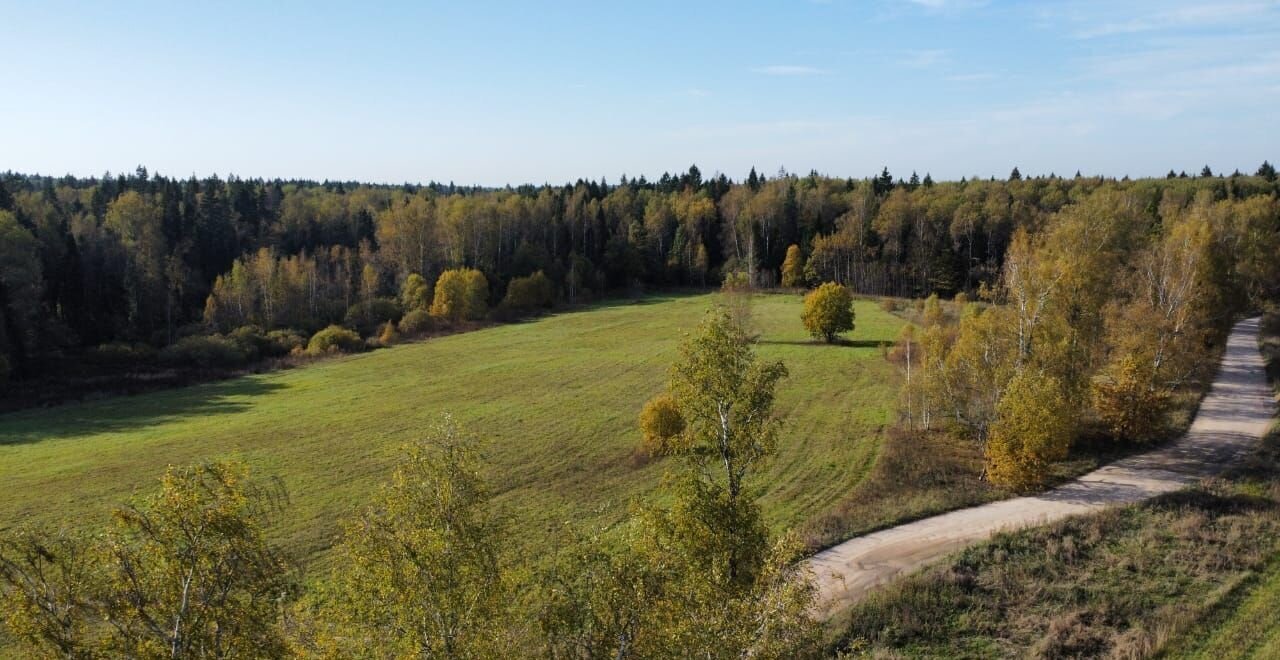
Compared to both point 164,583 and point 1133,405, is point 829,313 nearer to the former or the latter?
point 1133,405

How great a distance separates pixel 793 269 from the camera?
110 m

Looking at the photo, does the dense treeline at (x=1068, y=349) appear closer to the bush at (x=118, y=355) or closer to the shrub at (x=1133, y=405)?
the shrub at (x=1133, y=405)

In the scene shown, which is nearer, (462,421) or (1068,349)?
(1068,349)

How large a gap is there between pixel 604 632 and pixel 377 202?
436 ft

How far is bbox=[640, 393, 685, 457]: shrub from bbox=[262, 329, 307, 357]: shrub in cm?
4806

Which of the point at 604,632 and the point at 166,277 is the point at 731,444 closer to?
the point at 604,632

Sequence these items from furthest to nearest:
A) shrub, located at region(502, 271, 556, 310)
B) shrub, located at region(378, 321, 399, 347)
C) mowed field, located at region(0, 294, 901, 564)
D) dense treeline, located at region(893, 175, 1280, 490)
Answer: shrub, located at region(502, 271, 556, 310) → shrub, located at region(378, 321, 399, 347) → mowed field, located at region(0, 294, 901, 564) → dense treeline, located at region(893, 175, 1280, 490)

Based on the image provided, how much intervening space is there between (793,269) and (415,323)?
53.8 m

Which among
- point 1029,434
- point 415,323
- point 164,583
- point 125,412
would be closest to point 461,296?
point 415,323

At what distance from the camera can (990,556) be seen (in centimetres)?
2708

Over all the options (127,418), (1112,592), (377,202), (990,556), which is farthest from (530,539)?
(377,202)

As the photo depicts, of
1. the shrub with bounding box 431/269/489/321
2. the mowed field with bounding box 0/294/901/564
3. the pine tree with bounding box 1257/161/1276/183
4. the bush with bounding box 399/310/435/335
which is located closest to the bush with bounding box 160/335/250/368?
the mowed field with bounding box 0/294/901/564

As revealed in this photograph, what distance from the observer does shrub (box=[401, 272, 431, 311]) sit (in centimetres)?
8850

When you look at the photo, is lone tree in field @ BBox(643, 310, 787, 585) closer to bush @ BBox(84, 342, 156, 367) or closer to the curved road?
the curved road
